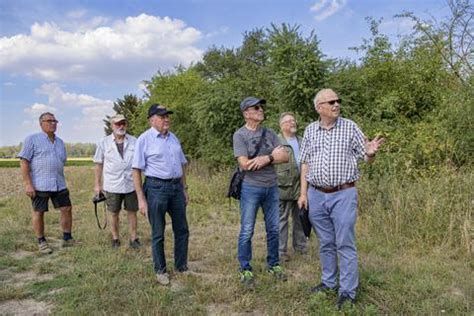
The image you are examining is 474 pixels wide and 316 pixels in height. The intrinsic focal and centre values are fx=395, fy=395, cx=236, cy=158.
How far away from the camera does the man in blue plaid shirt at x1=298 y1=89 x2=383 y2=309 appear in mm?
3408

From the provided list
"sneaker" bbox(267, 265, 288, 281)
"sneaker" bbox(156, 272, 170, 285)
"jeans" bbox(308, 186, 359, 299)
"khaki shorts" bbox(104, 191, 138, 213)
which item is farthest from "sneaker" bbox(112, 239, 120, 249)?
"jeans" bbox(308, 186, 359, 299)

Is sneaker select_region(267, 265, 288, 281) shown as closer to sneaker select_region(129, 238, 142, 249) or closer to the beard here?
sneaker select_region(129, 238, 142, 249)

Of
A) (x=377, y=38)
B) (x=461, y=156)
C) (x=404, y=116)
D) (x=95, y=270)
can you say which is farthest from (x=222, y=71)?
(x=95, y=270)

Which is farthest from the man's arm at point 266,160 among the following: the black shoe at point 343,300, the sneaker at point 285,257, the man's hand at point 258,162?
the sneaker at point 285,257

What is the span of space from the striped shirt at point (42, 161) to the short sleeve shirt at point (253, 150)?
3.03m

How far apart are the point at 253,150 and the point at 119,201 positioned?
2518mm

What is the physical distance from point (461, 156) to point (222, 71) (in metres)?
28.4

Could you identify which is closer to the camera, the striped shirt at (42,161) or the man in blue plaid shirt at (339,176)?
the man in blue plaid shirt at (339,176)

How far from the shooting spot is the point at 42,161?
5.54 meters

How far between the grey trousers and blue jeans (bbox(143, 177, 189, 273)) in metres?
1.31

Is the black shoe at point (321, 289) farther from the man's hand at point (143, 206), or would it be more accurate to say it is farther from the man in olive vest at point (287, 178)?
the man's hand at point (143, 206)

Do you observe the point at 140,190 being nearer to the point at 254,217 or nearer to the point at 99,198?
the point at 254,217

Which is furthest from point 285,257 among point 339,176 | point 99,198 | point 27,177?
point 27,177

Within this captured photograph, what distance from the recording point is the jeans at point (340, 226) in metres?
3.41
